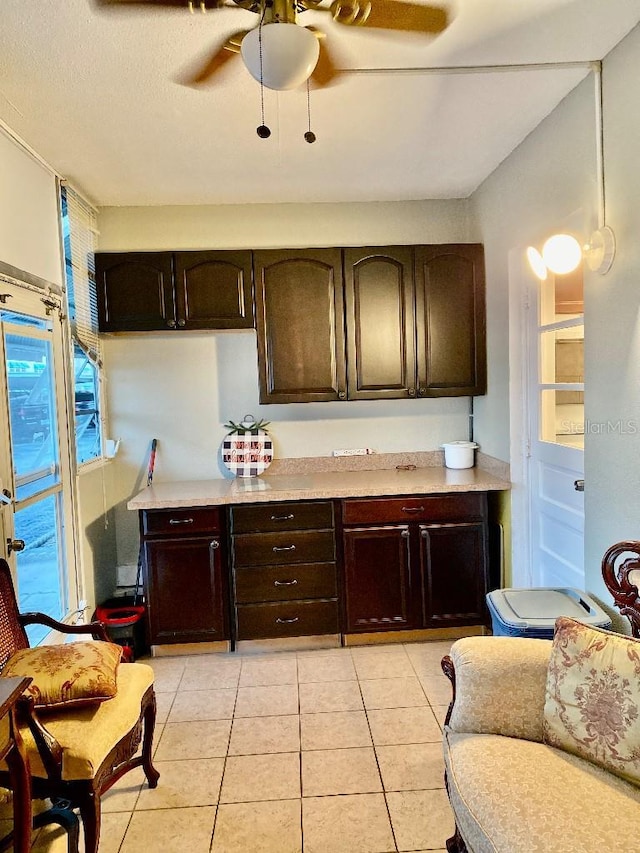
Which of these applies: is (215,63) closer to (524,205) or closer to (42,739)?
(524,205)

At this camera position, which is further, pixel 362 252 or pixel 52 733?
pixel 362 252

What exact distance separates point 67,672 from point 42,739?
0.25 m

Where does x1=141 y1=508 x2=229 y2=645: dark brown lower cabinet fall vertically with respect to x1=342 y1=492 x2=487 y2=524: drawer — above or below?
below

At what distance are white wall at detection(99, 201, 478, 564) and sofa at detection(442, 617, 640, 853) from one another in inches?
84.3

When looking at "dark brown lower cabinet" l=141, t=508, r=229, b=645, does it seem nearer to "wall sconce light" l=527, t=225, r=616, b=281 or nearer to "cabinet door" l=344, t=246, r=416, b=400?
"cabinet door" l=344, t=246, r=416, b=400

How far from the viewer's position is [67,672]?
1853 millimetres

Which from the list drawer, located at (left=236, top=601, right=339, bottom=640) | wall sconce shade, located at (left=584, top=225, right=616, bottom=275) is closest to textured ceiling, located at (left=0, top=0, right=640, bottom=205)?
wall sconce shade, located at (left=584, top=225, right=616, bottom=275)

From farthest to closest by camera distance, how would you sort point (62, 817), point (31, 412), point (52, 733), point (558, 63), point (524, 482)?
point (524, 482) < point (31, 412) < point (558, 63) < point (62, 817) < point (52, 733)

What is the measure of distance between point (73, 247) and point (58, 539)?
5.19 ft

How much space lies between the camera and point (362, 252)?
3471 mm

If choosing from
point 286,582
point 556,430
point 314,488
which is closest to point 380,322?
point 314,488

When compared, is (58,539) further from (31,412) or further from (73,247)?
(73,247)

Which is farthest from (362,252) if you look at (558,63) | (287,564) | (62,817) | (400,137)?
(62,817)

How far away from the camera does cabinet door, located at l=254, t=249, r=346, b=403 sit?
347 centimetres
